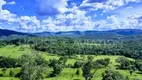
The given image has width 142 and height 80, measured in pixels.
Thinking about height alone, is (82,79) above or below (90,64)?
below

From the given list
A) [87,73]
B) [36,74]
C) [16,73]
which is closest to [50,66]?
[16,73]

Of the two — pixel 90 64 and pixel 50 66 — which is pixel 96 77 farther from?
pixel 50 66

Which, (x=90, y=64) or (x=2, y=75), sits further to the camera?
(x=2, y=75)

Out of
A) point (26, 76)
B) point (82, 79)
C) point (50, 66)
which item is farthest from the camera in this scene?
point (50, 66)

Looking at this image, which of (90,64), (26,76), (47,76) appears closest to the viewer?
(26,76)

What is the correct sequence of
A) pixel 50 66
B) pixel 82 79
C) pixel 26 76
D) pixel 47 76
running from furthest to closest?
pixel 50 66, pixel 47 76, pixel 82 79, pixel 26 76

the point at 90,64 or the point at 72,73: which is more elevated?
the point at 90,64

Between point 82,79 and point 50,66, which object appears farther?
point 50,66

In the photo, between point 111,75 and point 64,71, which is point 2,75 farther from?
point 111,75

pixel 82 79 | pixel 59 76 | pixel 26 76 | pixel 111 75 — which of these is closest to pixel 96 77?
pixel 82 79
